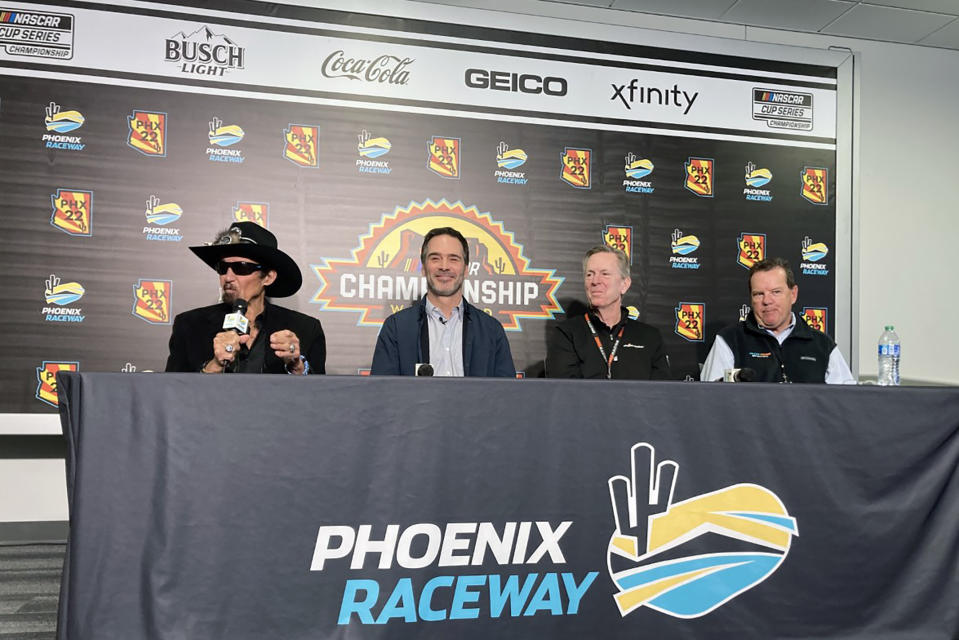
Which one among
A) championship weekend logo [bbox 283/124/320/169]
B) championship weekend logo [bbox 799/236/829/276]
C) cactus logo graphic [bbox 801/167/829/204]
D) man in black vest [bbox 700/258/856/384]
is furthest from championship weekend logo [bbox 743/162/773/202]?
championship weekend logo [bbox 283/124/320/169]

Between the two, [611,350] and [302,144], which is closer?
[611,350]

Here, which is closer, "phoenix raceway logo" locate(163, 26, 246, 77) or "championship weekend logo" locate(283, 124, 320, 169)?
"phoenix raceway logo" locate(163, 26, 246, 77)

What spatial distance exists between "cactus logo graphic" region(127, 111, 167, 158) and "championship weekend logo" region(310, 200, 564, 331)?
83cm

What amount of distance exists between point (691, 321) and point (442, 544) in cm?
238

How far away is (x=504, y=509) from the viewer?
1.59 meters

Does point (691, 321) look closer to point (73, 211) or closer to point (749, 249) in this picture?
point (749, 249)

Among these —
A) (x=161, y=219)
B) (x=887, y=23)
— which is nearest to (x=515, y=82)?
(x=161, y=219)

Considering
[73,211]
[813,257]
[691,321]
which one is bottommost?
[691,321]

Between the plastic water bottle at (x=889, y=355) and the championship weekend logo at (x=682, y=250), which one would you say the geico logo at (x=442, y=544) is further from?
the plastic water bottle at (x=889, y=355)

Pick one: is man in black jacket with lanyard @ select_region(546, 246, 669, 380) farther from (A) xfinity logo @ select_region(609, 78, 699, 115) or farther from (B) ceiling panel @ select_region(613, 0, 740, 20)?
(B) ceiling panel @ select_region(613, 0, 740, 20)

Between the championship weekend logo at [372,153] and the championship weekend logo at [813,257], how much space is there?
2147 mm

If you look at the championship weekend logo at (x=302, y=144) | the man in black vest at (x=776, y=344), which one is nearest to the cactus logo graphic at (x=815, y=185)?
the man in black vest at (x=776, y=344)

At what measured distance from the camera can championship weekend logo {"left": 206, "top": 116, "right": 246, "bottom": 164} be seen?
3164 mm

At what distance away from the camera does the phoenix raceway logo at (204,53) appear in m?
3.12
